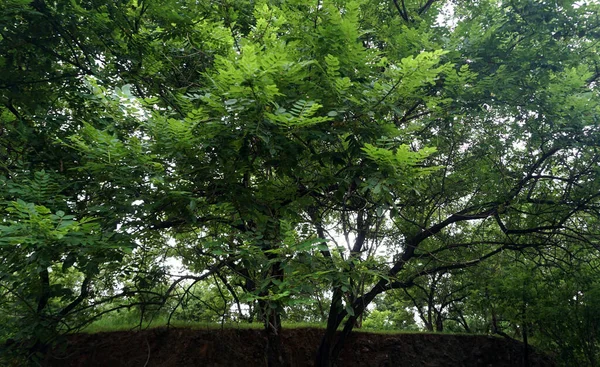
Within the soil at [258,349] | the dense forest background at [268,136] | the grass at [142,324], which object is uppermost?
the dense forest background at [268,136]

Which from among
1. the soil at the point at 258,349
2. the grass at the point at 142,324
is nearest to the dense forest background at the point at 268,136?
the grass at the point at 142,324

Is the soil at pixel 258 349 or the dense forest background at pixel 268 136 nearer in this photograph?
the dense forest background at pixel 268 136

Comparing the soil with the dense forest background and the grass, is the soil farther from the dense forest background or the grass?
the dense forest background

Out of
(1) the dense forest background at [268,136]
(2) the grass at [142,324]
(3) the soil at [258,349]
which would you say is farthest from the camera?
(2) the grass at [142,324]

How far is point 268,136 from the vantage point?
107 inches

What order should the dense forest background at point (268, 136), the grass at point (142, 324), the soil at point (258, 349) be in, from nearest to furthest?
1. the dense forest background at point (268, 136)
2. the soil at point (258, 349)
3. the grass at point (142, 324)

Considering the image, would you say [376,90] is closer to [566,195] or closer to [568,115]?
[568,115]

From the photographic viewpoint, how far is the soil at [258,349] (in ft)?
20.6

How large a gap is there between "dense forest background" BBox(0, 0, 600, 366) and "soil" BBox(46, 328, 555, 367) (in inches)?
28.9

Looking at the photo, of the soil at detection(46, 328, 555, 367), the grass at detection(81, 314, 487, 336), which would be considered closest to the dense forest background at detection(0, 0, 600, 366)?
the grass at detection(81, 314, 487, 336)

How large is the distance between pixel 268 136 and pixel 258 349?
5.09 m

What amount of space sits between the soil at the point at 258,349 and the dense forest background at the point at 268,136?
0.74 m

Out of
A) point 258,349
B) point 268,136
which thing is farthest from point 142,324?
point 268,136

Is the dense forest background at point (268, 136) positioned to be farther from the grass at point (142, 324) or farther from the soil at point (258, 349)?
the soil at point (258, 349)
